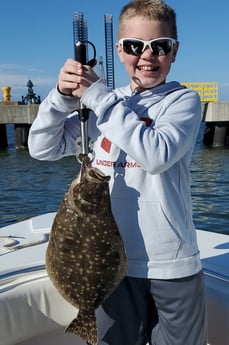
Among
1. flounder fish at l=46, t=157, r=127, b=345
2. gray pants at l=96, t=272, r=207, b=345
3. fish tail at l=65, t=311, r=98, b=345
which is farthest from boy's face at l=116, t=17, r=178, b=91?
fish tail at l=65, t=311, r=98, b=345

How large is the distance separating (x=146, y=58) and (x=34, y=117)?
790 inches

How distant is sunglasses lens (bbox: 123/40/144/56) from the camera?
1981mm

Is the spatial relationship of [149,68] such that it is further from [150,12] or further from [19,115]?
[19,115]

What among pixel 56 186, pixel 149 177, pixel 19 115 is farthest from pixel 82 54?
pixel 19 115

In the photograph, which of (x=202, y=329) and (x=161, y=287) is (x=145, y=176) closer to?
(x=161, y=287)

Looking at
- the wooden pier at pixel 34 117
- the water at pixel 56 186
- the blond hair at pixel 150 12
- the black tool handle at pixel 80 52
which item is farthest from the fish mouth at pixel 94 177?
the wooden pier at pixel 34 117

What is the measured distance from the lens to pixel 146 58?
78.8 inches

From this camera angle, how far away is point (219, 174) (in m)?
15.3

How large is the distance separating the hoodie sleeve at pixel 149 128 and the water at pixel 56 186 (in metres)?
6.75

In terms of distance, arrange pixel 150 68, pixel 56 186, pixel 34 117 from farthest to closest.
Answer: pixel 34 117
pixel 56 186
pixel 150 68

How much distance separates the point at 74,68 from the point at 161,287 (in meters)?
1.10

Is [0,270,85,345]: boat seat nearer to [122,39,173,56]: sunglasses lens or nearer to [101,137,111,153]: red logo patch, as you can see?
[101,137,111,153]: red logo patch

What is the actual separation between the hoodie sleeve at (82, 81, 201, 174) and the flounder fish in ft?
0.57

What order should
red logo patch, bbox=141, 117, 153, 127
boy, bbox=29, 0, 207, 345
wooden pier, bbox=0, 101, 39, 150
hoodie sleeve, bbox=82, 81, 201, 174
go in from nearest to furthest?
hoodie sleeve, bbox=82, 81, 201, 174 → boy, bbox=29, 0, 207, 345 → red logo patch, bbox=141, 117, 153, 127 → wooden pier, bbox=0, 101, 39, 150
